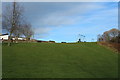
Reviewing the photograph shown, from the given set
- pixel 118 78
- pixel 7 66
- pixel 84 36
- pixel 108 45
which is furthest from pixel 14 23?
pixel 84 36

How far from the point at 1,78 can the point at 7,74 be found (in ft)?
3.05

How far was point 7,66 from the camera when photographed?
16.2 meters

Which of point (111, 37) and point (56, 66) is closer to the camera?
point (56, 66)

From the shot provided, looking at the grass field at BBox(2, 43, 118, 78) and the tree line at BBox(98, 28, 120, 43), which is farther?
the tree line at BBox(98, 28, 120, 43)

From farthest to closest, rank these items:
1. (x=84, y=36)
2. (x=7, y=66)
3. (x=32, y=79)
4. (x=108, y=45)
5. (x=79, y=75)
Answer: (x=84, y=36), (x=108, y=45), (x=7, y=66), (x=79, y=75), (x=32, y=79)

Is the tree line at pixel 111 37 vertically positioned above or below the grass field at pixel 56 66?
above

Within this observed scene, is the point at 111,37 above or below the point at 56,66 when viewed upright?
above

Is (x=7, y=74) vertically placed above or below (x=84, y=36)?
below

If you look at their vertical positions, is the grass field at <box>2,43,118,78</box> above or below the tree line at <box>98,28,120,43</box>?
below

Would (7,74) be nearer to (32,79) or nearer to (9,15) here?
(32,79)

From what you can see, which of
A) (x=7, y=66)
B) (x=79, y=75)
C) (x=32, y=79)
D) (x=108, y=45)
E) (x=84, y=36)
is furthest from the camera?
(x=84, y=36)

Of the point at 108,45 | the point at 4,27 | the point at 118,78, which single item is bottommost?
the point at 118,78

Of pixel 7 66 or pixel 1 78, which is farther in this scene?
pixel 7 66

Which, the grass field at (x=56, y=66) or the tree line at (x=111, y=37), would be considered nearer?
Result: the grass field at (x=56, y=66)
